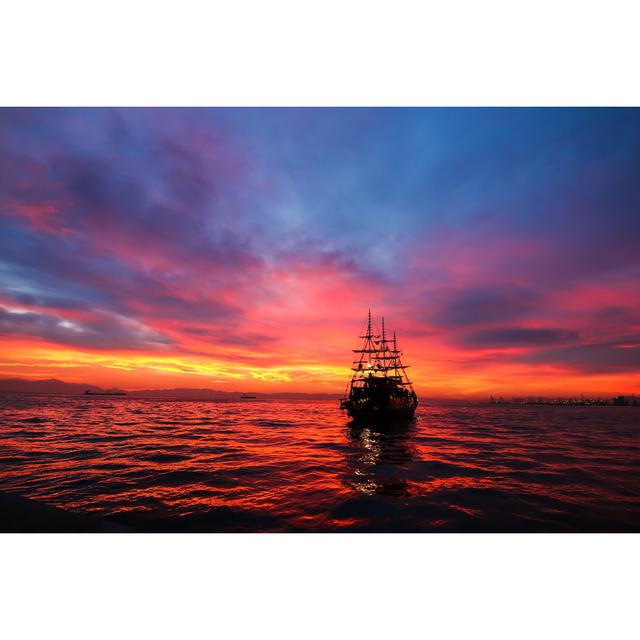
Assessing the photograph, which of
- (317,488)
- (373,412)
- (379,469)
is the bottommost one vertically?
(373,412)

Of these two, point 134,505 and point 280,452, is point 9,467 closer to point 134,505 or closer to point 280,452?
point 134,505

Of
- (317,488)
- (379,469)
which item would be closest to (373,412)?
(379,469)

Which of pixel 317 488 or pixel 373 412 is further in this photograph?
pixel 373 412

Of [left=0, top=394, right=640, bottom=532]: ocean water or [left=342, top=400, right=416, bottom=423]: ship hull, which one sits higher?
[left=0, top=394, right=640, bottom=532]: ocean water

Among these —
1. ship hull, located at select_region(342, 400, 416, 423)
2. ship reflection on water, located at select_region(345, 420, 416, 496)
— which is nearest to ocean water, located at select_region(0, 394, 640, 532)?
ship reflection on water, located at select_region(345, 420, 416, 496)

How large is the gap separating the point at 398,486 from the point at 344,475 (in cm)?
295

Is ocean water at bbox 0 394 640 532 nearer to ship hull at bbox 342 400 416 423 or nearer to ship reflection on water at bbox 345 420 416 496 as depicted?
ship reflection on water at bbox 345 420 416 496

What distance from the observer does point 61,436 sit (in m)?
23.2

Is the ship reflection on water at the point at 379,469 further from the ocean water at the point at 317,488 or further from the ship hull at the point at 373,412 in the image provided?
the ship hull at the point at 373,412

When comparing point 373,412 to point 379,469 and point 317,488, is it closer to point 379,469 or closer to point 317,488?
point 379,469

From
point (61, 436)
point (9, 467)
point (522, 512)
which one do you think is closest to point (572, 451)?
point (522, 512)

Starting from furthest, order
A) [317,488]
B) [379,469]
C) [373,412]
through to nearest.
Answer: [373,412] → [379,469] → [317,488]

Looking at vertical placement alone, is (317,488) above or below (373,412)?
above

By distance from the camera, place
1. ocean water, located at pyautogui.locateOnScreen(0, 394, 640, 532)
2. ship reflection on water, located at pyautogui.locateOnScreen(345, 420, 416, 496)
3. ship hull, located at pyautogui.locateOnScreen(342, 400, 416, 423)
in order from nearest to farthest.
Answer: ocean water, located at pyautogui.locateOnScreen(0, 394, 640, 532)
ship reflection on water, located at pyautogui.locateOnScreen(345, 420, 416, 496)
ship hull, located at pyautogui.locateOnScreen(342, 400, 416, 423)
